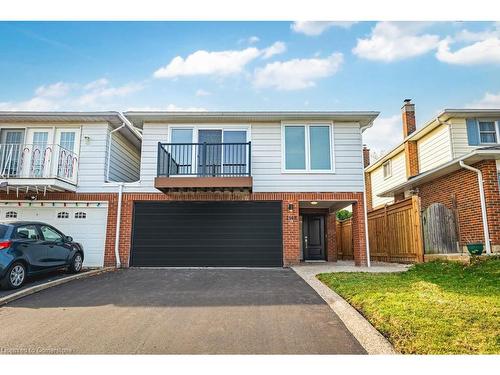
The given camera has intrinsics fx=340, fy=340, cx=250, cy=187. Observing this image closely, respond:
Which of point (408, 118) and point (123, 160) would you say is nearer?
point (123, 160)

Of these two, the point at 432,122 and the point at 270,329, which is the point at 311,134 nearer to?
the point at 432,122

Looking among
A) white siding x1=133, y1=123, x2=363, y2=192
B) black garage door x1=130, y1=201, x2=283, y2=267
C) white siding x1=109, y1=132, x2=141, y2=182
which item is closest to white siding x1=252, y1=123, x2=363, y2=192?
white siding x1=133, y1=123, x2=363, y2=192

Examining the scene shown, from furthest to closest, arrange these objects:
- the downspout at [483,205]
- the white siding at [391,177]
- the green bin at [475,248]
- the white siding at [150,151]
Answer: the white siding at [391,177], the white siding at [150,151], the downspout at [483,205], the green bin at [475,248]

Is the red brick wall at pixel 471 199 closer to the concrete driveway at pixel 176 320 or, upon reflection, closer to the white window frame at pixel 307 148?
the white window frame at pixel 307 148

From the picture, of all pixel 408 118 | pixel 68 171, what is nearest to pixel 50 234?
pixel 68 171

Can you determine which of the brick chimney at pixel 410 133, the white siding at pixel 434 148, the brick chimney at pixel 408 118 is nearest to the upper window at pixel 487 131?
the white siding at pixel 434 148

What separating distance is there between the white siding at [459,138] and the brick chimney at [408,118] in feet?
9.87

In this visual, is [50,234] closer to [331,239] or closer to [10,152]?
[10,152]

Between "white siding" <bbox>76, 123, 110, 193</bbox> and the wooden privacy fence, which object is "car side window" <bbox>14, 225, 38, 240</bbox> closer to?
"white siding" <bbox>76, 123, 110, 193</bbox>

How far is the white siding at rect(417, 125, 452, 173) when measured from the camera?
13930 millimetres

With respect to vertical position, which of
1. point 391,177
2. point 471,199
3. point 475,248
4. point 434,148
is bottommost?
point 475,248

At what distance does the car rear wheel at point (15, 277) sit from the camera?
693cm

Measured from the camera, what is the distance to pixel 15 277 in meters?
7.14

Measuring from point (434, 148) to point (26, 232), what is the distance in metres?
15.3
